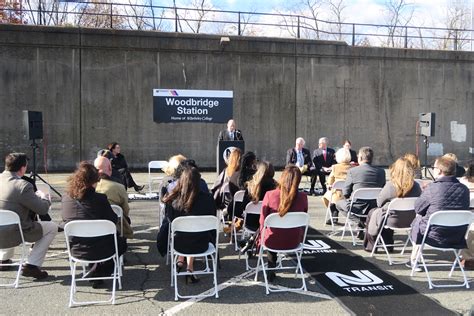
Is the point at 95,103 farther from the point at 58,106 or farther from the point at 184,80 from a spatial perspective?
the point at 184,80

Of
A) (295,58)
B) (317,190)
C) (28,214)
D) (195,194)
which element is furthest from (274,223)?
(295,58)

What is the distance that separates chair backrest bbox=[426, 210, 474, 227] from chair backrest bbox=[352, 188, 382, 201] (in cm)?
163

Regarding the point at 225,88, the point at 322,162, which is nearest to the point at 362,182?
the point at 322,162

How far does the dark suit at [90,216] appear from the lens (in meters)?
4.54

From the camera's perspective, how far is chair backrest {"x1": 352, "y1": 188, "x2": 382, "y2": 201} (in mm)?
6602

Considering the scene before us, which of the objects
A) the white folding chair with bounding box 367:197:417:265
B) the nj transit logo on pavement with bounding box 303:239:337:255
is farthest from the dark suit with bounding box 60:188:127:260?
the white folding chair with bounding box 367:197:417:265

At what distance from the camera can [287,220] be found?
4.85 m

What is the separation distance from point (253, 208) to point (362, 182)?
6.77 feet

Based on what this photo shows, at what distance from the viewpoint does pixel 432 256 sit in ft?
20.7

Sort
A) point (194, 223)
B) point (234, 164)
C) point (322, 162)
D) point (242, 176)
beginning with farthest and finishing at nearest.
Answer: point (322, 162) < point (234, 164) < point (242, 176) < point (194, 223)

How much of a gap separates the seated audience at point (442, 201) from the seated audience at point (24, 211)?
428cm

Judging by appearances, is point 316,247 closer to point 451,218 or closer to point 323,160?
point 451,218

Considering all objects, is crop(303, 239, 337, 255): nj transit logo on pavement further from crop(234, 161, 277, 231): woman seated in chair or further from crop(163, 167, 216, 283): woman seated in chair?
crop(163, 167, 216, 283): woman seated in chair

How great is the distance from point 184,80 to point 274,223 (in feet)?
44.4
